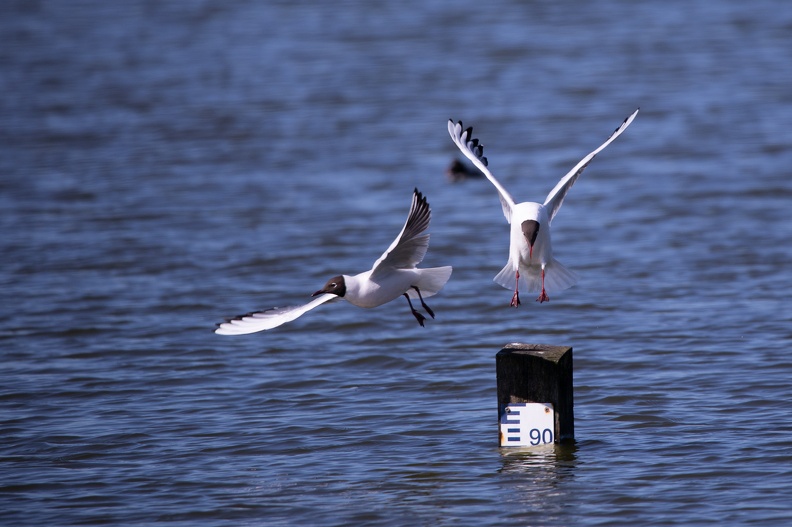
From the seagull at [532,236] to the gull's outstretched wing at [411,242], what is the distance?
74 cm

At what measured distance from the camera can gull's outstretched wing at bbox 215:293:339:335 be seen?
6766 mm

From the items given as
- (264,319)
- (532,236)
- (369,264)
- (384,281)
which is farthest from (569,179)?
(369,264)

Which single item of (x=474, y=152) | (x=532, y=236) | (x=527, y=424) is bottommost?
(x=527, y=424)

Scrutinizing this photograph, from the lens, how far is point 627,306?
35.6ft

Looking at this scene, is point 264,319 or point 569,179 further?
point 569,179

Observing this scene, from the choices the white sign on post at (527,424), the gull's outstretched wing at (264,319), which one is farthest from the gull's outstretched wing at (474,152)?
the gull's outstretched wing at (264,319)

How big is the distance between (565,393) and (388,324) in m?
3.77

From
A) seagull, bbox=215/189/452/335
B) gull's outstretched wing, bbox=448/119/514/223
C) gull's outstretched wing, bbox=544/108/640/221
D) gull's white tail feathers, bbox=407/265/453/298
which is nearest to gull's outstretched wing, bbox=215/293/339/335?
seagull, bbox=215/189/452/335

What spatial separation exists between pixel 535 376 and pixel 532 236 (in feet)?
2.86

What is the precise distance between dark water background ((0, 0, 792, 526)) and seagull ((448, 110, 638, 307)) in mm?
913

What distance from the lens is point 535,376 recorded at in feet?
23.0

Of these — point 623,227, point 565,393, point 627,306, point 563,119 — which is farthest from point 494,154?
point 565,393

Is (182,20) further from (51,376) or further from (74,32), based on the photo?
(51,376)

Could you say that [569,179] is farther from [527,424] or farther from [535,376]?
[527,424]
